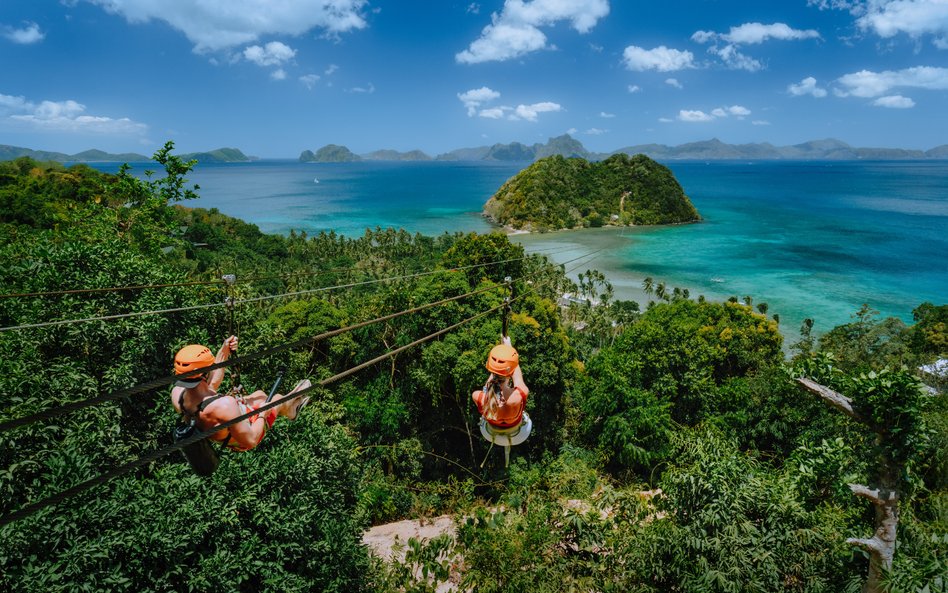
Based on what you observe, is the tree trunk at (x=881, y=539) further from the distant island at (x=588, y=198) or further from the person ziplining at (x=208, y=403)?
the distant island at (x=588, y=198)

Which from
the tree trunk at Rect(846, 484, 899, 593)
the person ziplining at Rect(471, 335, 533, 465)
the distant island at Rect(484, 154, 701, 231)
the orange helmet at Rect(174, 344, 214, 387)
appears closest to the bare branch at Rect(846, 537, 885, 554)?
the tree trunk at Rect(846, 484, 899, 593)

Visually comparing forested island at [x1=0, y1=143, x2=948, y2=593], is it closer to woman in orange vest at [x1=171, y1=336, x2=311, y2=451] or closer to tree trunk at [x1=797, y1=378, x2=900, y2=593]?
tree trunk at [x1=797, y1=378, x2=900, y2=593]

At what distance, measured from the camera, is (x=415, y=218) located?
130 meters

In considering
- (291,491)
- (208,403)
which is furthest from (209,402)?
(291,491)

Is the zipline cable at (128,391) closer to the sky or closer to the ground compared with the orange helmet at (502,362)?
closer to the sky

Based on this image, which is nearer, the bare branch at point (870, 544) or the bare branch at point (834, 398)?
the bare branch at point (870, 544)

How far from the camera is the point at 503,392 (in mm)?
5988

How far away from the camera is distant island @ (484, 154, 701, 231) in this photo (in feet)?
368

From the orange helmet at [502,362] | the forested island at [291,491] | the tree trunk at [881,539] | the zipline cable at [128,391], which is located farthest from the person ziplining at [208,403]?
the tree trunk at [881,539]

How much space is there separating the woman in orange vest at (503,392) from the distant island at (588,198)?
104 m

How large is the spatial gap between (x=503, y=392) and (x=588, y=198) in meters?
122

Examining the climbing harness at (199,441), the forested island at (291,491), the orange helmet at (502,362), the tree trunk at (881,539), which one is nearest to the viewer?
the climbing harness at (199,441)

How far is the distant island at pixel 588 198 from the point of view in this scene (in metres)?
112

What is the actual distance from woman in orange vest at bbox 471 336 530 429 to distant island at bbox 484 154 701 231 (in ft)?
341
